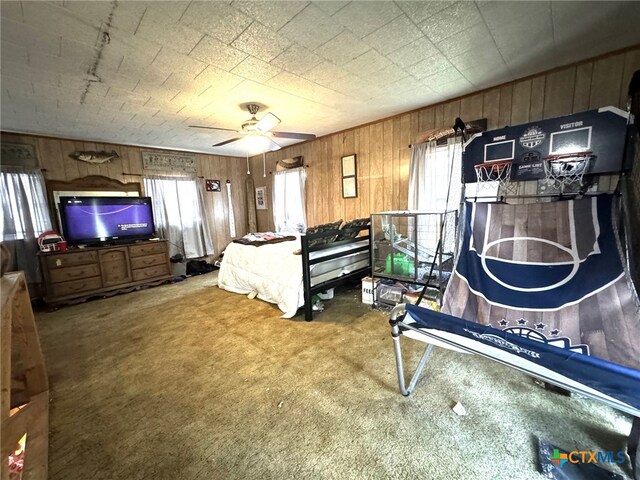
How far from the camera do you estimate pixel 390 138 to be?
11.6 feet

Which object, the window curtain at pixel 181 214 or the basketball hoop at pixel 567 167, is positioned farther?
the window curtain at pixel 181 214

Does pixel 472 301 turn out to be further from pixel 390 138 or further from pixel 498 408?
pixel 390 138

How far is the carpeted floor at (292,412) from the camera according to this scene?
124cm

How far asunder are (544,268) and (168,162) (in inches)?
219

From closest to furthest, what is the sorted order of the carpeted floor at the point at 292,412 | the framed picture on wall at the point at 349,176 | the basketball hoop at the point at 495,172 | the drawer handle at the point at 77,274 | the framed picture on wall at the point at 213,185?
the carpeted floor at the point at 292,412
the basketball hoop at the point at 495,172
the drawer handle at the point at 77,274
the framed picture on wall at the point at 349,176
the framed picture on wall at the point at 213,185

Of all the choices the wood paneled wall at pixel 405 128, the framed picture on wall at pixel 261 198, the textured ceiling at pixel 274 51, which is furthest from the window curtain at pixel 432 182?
the framed picture on wall at pixel 261 198

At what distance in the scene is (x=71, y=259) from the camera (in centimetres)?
348

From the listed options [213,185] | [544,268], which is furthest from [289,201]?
[544,268]

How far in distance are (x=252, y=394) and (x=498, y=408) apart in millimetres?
1496

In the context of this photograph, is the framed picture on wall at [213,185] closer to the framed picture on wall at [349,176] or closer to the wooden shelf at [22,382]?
the framed picture on wall at [349,176]

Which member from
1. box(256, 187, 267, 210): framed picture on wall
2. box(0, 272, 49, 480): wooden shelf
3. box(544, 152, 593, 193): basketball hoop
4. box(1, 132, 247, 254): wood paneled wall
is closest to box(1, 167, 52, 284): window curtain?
box(1, 132, 247, 254): wood paneled wall

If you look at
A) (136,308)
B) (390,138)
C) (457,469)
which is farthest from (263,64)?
(136,308)

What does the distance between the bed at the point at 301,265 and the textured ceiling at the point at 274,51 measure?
1.50 metres

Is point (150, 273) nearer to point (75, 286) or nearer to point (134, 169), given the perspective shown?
point (75, 286)
